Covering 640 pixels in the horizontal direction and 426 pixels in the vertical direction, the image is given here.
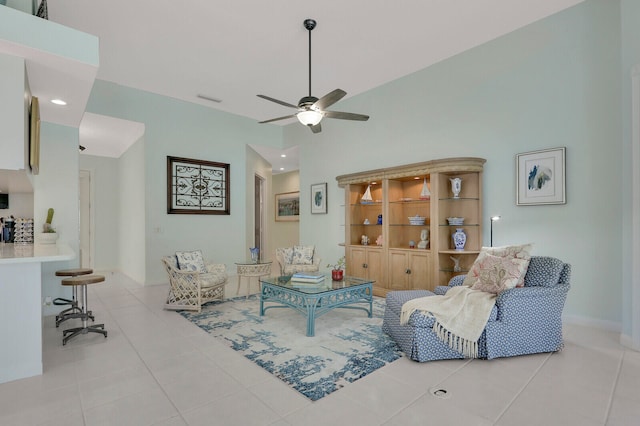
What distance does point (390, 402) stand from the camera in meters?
2.15

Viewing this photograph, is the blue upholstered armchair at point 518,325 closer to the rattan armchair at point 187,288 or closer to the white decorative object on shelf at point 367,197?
the rattan armchair at point 187,288

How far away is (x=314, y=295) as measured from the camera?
137 inches

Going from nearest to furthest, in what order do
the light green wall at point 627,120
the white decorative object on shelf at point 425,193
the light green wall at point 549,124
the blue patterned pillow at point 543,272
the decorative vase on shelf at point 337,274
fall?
the blue patterned pillow at point 543,272 < the light green wall at point 627,120 < the light green wall at point 549,124 < the decorative vase on shelf at point 337,274 < the white decorative object on shelf at point 425,193

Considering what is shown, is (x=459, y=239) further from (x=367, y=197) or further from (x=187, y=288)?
(x=187, y=288)

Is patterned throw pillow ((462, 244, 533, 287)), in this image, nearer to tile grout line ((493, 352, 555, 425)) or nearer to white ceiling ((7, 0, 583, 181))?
tile grout line ((493, 352, 555, 425))

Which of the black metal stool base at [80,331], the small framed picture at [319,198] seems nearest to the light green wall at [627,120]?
the small framed picture at [319,198]

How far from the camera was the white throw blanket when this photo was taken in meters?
2.74

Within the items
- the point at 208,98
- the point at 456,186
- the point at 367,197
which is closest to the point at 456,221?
the point at 456,186

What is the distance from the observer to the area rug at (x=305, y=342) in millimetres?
2521

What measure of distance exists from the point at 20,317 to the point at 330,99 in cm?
323

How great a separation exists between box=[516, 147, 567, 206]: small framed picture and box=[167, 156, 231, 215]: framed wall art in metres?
5.32

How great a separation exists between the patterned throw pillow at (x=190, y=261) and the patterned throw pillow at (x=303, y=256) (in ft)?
4.81

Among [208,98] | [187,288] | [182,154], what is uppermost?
[208,98]

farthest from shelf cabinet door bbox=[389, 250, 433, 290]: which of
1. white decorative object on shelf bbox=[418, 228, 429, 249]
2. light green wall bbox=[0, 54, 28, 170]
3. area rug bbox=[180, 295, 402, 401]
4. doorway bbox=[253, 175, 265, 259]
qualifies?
doorway bbox=[253, 175, 265, 259]
